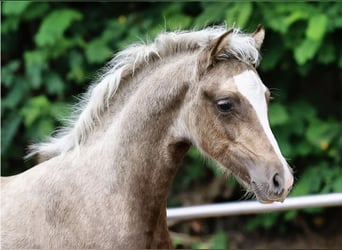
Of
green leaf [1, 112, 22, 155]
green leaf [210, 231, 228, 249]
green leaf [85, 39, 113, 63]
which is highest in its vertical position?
green leaf [85, 39, 113, 63]

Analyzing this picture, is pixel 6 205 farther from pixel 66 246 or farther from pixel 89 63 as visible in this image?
pixel 89 63

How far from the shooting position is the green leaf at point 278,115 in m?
5.11

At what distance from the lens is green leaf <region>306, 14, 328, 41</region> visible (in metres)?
4.80

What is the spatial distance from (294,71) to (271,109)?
51 centimetres

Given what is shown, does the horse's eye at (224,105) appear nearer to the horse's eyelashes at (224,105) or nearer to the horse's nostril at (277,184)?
the horse's eyelashes at (224,105)

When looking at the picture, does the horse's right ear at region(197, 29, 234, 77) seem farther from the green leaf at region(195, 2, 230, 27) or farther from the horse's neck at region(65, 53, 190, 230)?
the green leaf at region(195, 2, 230, 27)

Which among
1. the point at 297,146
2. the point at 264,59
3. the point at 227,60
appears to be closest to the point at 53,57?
the point at 264,59

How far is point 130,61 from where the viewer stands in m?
2.90

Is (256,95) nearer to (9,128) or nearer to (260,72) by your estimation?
(260,72)

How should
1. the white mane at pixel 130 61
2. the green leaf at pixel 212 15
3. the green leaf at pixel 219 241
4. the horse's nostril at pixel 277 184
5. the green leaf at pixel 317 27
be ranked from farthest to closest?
1. the green leaf at pixel 219 241
2. the green leaf at pixel 212 15
3. the green leaf at pixel 317 27
4. the white mane at pixel 130 61
5. the horse's nostril at pixel 277 184

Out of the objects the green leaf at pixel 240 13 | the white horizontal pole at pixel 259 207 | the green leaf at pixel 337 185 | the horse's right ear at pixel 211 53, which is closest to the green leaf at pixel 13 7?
the green leaf at pixel 240 13

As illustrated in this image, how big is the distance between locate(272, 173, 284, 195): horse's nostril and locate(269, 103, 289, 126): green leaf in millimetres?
2550

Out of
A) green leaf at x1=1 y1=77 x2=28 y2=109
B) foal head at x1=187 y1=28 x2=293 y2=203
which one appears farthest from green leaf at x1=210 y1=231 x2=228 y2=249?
foal head at x1=187 y1=28 x2=293 y2=203

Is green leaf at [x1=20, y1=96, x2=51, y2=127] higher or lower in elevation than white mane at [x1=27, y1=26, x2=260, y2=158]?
lower
